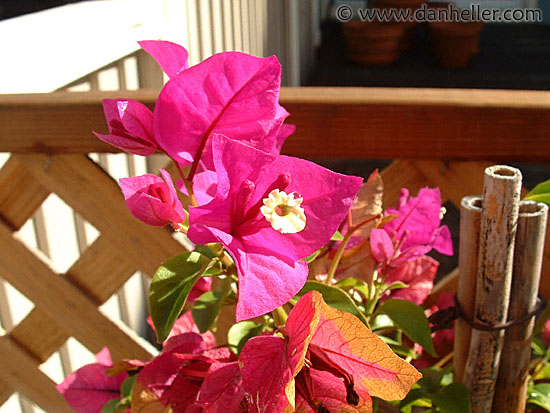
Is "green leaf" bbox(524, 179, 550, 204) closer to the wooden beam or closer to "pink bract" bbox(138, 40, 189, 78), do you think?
the wooden beam

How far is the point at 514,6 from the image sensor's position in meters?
5.54

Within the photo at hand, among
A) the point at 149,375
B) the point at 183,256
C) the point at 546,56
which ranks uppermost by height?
the point at 183,256

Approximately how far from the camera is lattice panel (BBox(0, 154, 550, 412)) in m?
0.74

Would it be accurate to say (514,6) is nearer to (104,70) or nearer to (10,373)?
(104,70)

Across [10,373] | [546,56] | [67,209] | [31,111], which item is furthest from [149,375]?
[546,56]

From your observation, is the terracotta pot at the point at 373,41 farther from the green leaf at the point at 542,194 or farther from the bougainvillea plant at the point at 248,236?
the bougainvillea plant at the point at 248,236

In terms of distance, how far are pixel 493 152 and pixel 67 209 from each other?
32.7 inches

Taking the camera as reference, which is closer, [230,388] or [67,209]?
[230,388]

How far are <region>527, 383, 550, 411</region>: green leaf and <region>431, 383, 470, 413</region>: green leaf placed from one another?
109mm

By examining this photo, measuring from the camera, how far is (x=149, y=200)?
32 centimetres

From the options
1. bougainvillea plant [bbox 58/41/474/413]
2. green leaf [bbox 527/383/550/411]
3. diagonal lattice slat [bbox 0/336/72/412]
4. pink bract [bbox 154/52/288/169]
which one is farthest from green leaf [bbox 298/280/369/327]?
diagonal lattice slat [bbox 0/336/72/412]

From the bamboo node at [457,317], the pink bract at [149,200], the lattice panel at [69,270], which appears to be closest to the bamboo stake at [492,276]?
the bamboo node at [457,317]

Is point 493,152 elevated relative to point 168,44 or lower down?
lower down

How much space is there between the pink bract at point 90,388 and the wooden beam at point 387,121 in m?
0.24
